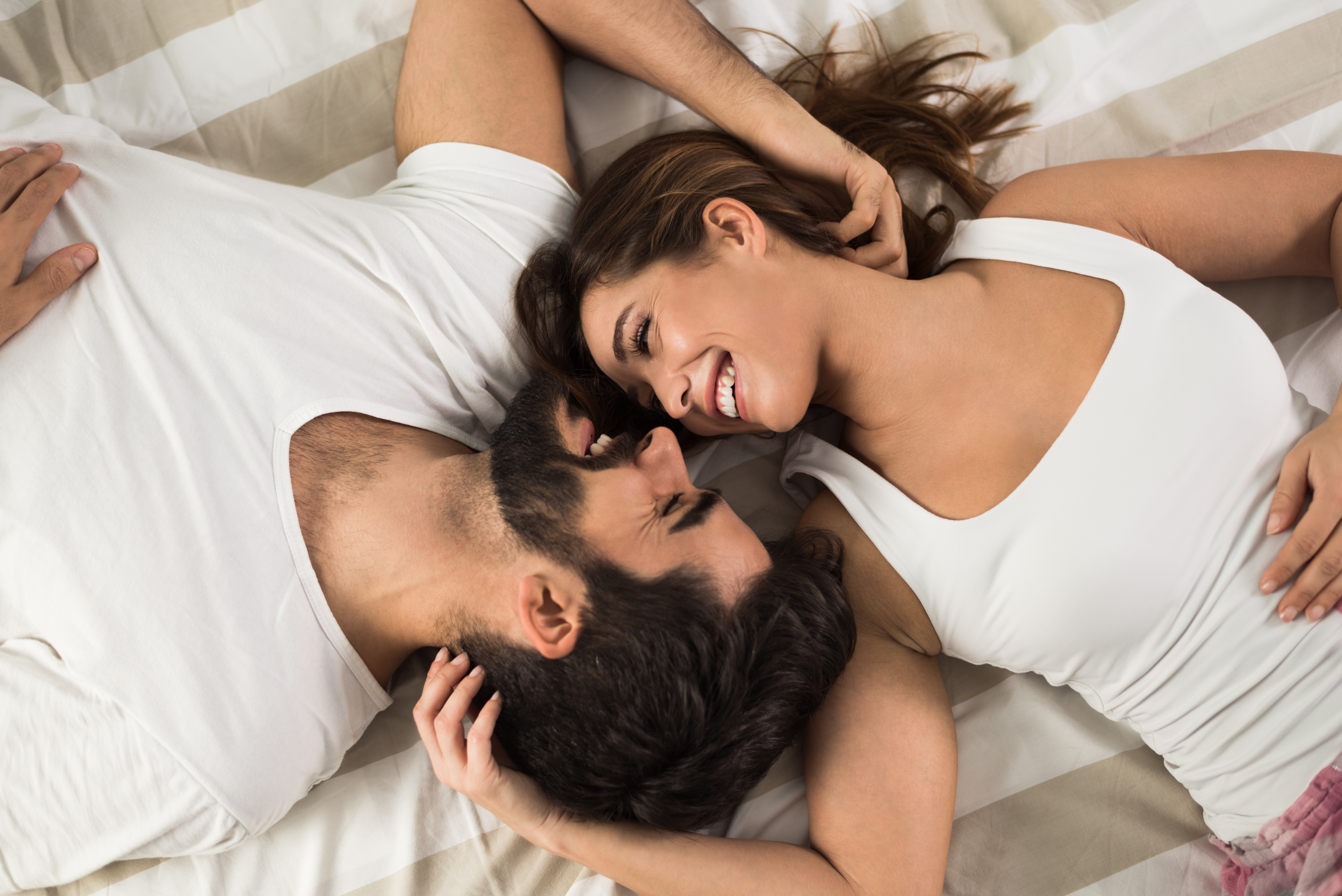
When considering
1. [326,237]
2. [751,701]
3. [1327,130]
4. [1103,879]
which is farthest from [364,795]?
[1327,130]

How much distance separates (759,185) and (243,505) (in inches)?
51.4

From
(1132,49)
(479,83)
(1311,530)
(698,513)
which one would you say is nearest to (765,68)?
(479,83)

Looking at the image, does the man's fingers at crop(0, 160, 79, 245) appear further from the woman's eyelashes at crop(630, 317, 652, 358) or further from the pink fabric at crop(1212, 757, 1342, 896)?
the pink fabric at crop(1212, 757, 1342, 896)

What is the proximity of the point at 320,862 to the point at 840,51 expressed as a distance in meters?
2.41

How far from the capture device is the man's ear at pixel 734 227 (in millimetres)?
1736

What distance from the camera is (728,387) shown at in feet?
5.56

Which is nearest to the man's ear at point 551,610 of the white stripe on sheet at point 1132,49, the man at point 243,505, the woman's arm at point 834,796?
the man at point 243,505

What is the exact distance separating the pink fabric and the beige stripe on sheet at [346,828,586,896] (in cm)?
141

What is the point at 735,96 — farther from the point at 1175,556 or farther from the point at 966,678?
the point at 966,678

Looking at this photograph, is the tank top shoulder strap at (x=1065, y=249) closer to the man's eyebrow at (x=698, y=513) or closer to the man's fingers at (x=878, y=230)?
the man's fingers at (x=878, y=230)

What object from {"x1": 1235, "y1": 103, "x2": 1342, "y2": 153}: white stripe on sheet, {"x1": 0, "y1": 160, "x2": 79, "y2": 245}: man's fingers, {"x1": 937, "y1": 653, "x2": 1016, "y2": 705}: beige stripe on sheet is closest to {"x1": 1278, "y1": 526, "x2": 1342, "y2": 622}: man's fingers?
{"x1": 937, "y1": 653, "x2": 1016, "y2": 705}: beige stripe on sheet

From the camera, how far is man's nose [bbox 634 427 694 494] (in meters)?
1.64

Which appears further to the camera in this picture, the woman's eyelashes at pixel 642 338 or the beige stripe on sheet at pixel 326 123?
the beige stripe on sheet at pixel 326 123

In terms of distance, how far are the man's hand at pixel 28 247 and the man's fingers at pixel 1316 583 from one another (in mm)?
2514
